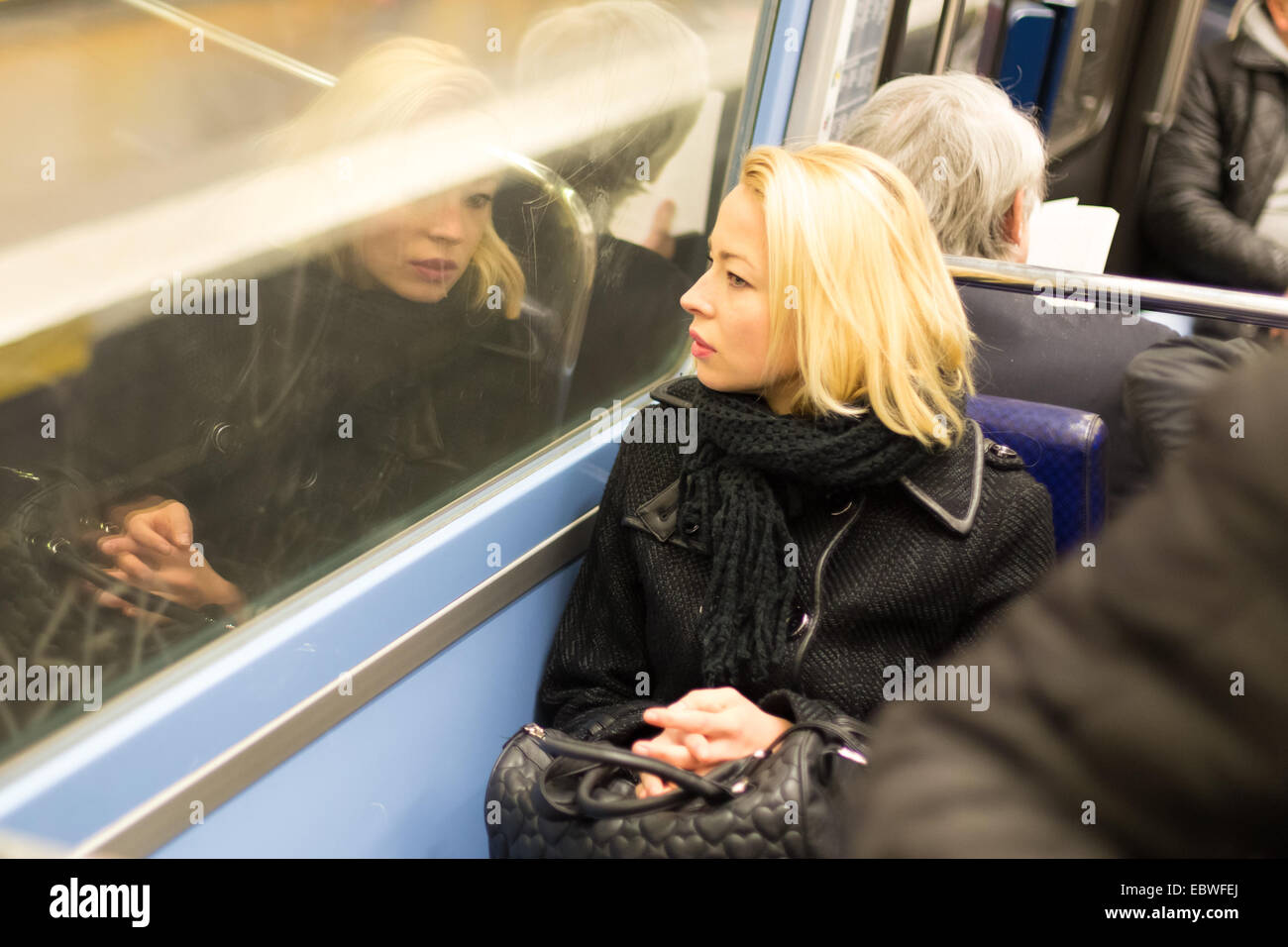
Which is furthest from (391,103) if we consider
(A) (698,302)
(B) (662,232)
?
(B) (662,232)

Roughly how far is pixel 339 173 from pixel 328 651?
0.56 meters

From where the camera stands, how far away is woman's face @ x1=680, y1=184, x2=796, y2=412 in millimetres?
1367

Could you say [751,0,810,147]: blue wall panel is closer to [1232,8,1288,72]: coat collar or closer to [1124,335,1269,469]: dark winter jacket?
[1124,335,1269,469]: dark winter jacket

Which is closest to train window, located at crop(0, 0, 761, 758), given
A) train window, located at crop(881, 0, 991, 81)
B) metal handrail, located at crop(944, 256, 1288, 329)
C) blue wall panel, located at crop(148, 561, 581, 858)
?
blue wall panel, located at crop(148, 561, 581, 858)

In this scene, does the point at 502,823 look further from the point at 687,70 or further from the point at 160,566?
the point at 687,70

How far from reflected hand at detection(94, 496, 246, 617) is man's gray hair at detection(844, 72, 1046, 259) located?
1.38 m

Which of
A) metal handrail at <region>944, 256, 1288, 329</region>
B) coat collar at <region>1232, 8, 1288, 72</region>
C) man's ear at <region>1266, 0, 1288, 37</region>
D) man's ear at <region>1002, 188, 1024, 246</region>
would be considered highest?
man's ear at <region>1266, 0, 1288, 37</region>

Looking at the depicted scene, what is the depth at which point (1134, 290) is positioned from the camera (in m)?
1.65

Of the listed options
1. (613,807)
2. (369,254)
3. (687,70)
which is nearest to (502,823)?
(613,807)

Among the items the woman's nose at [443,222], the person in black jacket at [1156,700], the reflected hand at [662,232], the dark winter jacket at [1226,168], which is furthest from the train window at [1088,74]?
the person in black jacket at [1156,700]

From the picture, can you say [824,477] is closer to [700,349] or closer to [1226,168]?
[700,349]

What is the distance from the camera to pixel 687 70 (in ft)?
6.47

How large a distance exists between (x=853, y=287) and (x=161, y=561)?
88 cm

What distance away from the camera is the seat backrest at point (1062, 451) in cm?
158
